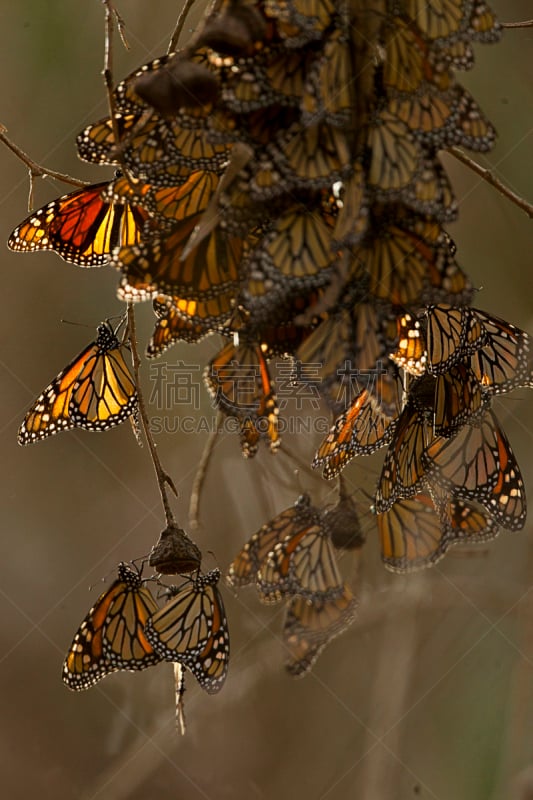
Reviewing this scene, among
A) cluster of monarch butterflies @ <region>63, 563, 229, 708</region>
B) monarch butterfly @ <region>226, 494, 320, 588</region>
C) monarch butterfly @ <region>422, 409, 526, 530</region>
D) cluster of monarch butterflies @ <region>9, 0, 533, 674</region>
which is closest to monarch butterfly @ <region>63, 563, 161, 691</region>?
cluster of monarch butterflies @ <region>63, 563, 229, 708</region>

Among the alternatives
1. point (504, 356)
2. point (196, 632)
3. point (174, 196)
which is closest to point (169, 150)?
point (174, 196)

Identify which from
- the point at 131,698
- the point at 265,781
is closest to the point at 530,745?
the point at 265,781

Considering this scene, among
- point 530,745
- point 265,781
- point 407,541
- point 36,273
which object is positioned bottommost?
point 530,745

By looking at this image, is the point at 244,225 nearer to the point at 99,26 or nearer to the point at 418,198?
the point at 418,198

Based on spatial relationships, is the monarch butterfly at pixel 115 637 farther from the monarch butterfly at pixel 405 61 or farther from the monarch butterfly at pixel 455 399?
the monarch butterfly at pixel 405 61

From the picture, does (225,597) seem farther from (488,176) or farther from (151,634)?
(488,176)

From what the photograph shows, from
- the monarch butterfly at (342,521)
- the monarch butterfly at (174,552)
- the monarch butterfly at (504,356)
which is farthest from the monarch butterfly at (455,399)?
the monarch butterfly at (174,552)
